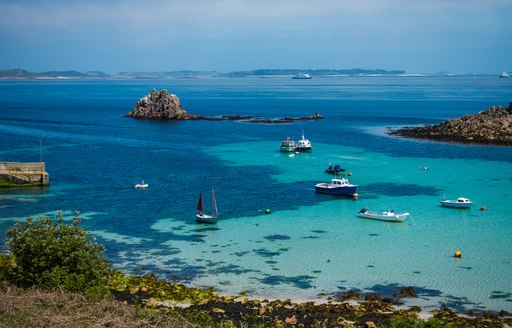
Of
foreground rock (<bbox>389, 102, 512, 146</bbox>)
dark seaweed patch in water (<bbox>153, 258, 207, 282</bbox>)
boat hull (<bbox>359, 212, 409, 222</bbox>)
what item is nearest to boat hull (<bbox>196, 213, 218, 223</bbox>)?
dark seaweed patch in water (<bbox>153, 258, 207, 282</bbox>)

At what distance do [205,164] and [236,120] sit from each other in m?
59.2

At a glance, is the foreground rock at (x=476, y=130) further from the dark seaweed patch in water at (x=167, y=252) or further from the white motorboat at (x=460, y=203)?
the dark seaweed patch in water at (x=167, y=252)

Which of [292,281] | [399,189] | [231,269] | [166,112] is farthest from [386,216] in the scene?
[166,112]

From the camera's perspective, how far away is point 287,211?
51.8 meters

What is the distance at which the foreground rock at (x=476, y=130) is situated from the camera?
9269 cm

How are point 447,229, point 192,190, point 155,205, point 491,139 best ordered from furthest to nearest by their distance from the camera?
point 491,139 → point 192,190 → point 155,205 → point 447,229

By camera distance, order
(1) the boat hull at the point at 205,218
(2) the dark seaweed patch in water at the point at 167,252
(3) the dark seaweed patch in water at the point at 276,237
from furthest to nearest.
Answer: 1. (1) the boat hull at the point at 205,218
2. (3) the dark seaweed patch in water at the point at 276,237
3. (2) the dark seaweed patch in water at the point at 167,252

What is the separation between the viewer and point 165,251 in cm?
4131

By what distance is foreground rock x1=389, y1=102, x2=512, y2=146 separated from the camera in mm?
92688

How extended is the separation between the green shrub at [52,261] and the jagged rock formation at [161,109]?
108m

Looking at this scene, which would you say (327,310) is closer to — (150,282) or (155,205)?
Result: (150,282)

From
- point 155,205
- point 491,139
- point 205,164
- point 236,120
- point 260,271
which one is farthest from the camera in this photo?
point 236,120

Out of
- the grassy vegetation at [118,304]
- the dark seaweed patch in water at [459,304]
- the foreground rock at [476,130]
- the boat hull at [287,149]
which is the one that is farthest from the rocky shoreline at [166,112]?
the grassy vegetation at [118,304]

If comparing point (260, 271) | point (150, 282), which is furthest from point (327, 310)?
point (150, 282)
